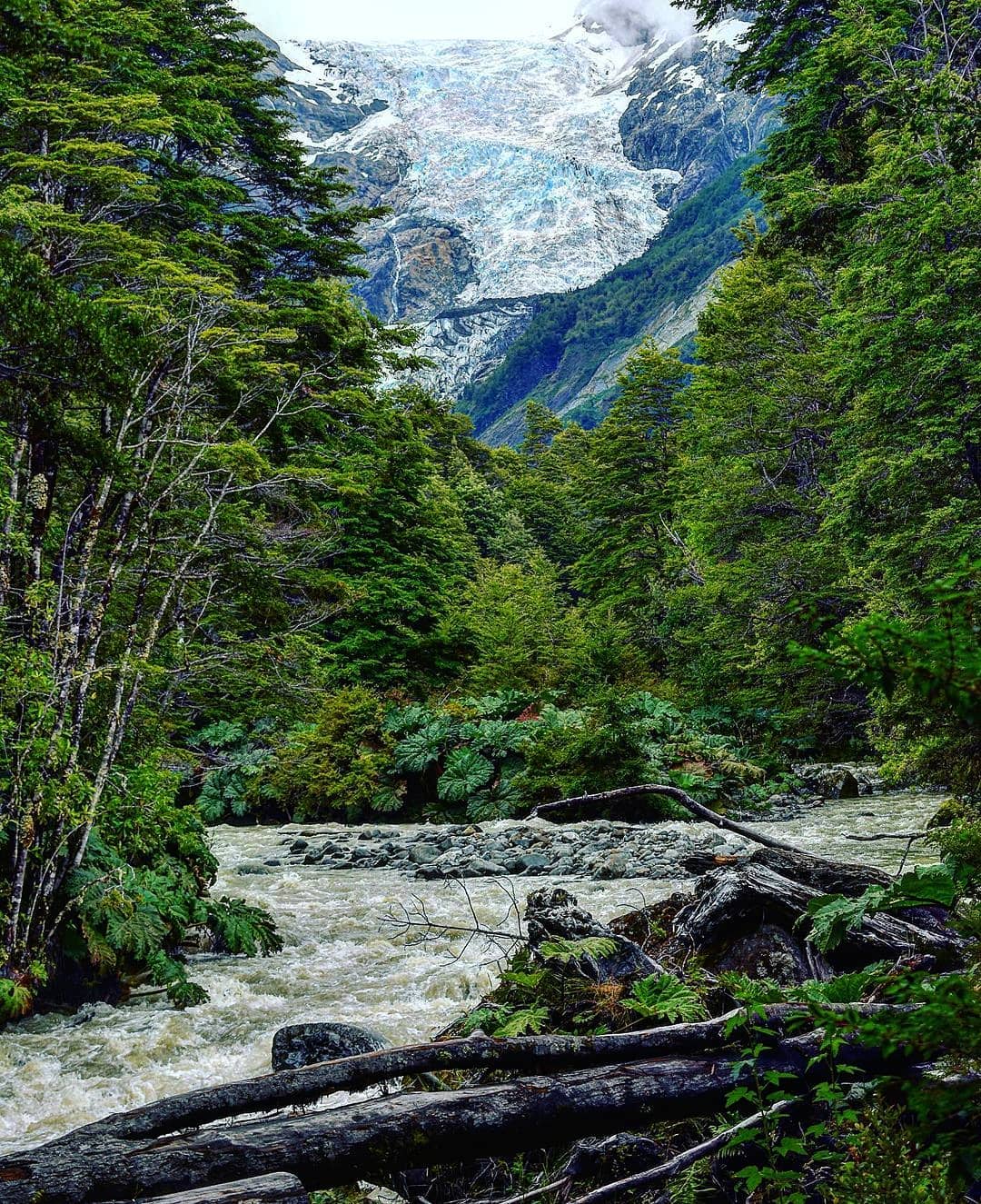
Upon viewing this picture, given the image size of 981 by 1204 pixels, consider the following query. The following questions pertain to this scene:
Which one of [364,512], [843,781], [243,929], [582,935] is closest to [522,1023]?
[582,935]

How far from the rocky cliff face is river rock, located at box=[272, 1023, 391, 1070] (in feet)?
470

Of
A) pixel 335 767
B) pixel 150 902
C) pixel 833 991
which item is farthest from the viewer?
pixel 335 767

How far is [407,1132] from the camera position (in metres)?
2.04

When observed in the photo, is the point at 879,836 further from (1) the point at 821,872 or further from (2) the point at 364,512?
(2) the point at 364,512

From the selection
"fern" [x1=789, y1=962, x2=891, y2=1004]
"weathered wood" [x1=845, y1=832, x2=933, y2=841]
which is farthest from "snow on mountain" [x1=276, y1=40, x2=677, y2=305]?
"fern" [x1=789, y1=962, x2=891, y2=1004]

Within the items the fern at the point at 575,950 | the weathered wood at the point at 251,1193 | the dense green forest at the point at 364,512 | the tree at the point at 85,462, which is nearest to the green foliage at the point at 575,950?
the fern at the point at 575,950

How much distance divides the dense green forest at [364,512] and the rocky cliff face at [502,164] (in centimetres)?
12486

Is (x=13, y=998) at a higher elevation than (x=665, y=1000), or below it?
higher

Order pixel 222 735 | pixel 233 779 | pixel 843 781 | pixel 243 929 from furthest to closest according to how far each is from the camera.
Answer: pixel 222 735 → pixel 233 779 → pixel 843 781 → pixel 243 929

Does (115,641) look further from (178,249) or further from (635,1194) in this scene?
(178,249)

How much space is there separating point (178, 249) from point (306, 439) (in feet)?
25.0

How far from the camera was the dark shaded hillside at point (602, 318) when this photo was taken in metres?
116

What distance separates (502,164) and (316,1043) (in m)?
173

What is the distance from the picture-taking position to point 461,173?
15962 cm
